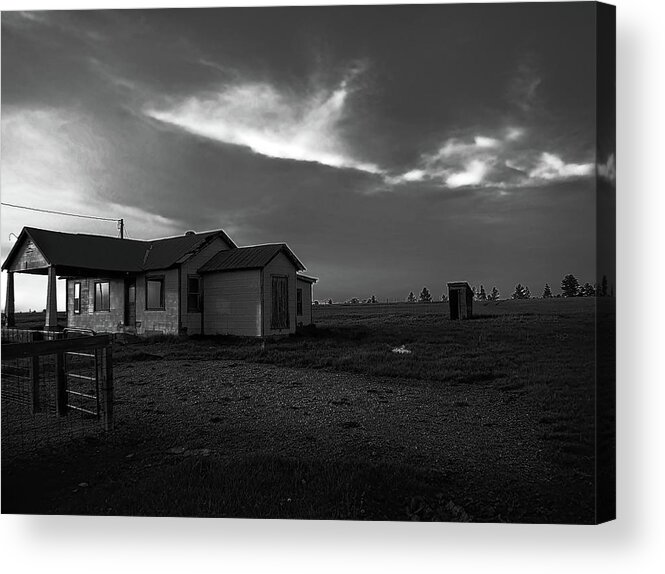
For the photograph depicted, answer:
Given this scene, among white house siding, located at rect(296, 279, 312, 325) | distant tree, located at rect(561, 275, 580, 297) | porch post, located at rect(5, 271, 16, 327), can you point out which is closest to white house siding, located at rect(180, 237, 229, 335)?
white house siding, located at rect(296, 279, 312, 325)

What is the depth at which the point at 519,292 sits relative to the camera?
3225 mm

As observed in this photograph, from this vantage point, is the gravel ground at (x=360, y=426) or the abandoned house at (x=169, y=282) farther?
the abandoned house at (x=169, y=282)

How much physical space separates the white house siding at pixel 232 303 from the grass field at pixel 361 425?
0.09 m

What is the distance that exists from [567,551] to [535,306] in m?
1.54

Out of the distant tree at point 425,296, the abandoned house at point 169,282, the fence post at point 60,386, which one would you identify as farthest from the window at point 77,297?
the distant tree at point 425,296

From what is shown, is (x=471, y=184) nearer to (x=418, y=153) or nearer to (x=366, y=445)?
(x=418, y=153)

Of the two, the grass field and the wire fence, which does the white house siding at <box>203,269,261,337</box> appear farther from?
the wire fence

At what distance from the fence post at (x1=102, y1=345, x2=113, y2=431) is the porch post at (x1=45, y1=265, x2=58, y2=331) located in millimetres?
436

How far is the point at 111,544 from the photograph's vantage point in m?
3.32

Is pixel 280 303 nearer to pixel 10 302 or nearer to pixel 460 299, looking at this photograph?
pixel 460 299

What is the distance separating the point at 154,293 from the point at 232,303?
1.82 ft

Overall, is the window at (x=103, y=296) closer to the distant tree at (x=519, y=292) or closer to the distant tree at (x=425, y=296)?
the distant tree at (x=425, y=296)

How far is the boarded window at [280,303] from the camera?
3.32m

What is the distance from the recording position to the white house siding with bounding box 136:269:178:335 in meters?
3.43
